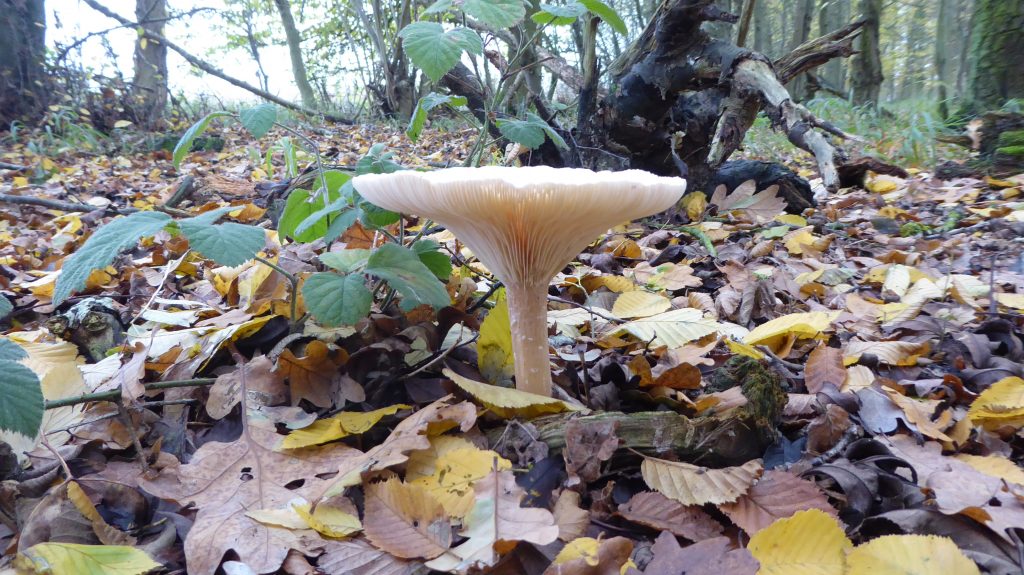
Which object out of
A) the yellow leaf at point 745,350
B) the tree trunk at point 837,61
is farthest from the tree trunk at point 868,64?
the yellow leaf at point 745,350

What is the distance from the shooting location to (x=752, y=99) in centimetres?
374

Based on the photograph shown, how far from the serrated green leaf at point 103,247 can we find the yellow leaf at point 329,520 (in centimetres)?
67

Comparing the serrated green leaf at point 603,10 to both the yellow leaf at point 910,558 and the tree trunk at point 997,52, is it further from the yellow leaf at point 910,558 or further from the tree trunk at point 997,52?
the tree trunk at point 997,52

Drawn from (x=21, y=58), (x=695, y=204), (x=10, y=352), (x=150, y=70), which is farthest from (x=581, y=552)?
(x=150, y=70)

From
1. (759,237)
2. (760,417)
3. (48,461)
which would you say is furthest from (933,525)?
(759,237)

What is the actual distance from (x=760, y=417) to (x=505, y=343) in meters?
0.71

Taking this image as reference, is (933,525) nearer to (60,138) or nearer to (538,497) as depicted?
(538,497)

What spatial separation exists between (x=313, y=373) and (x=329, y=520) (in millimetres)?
537

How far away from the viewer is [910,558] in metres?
0.96

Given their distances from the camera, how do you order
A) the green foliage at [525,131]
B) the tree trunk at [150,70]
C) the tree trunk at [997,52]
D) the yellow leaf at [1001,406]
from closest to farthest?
the yellow leaf at [1001,406] → the green foliage at [525,131] → the tree trunk at [997,52] → the tree trunk at [150,70]

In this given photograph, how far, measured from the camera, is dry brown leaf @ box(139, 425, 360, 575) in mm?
1094

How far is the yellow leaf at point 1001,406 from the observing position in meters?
1.41

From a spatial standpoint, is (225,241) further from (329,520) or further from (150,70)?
(150,70)

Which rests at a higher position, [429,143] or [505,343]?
[429,143]
